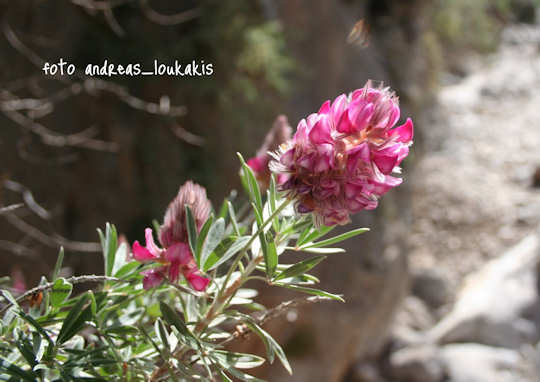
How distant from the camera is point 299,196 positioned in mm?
474

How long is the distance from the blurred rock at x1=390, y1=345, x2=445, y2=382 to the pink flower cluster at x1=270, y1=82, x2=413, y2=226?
10.6 ft

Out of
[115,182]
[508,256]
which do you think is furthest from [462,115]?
[115,182]

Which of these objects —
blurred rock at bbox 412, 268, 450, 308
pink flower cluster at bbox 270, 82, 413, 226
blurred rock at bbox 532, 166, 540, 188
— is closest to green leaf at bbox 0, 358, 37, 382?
pink flower cluster at bbox 270, 82, 413, 226

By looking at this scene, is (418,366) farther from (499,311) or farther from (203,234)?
(203,234)

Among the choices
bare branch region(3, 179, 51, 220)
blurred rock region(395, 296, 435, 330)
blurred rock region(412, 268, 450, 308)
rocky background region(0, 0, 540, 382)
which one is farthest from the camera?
blurred rock region(412, 268, 450, 308)

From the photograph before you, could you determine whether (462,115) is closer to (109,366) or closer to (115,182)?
(115,182)

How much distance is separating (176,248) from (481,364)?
10.8ft

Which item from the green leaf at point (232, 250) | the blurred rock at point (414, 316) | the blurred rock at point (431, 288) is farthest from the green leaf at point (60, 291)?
the blurred rock at point (431, 288)

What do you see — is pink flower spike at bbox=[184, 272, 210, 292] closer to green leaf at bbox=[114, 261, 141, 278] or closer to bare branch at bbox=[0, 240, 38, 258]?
green leaf at bbox=[114, 261, 141, 278]

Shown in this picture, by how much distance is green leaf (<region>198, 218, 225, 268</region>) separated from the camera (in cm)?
52

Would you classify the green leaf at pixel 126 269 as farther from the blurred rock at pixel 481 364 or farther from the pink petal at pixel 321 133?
the blurred rock at pixel 481 364

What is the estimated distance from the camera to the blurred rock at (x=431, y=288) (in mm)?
4590

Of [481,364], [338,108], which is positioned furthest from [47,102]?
[481,364]

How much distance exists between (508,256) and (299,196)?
189 inches
